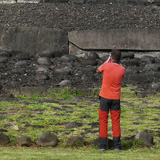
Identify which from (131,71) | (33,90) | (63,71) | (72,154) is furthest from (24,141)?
(131,71)

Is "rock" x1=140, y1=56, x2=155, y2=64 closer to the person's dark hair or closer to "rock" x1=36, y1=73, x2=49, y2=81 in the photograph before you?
"rock" x1=36, y1=73, x2=49, y2=81

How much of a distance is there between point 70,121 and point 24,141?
162cm

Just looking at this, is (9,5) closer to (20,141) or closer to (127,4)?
(127,4)

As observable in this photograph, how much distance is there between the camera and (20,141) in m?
6.87

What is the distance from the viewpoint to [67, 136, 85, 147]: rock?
6852mm

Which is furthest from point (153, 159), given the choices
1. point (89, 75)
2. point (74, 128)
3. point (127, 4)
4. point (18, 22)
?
point (127, 4)

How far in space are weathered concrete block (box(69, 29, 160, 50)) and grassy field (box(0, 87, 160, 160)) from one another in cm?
349

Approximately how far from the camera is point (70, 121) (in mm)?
8359

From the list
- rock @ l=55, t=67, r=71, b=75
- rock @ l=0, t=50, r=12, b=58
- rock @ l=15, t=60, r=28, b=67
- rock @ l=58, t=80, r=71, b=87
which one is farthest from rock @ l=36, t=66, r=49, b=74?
rock @ l=0, t=50, r=12, b=58

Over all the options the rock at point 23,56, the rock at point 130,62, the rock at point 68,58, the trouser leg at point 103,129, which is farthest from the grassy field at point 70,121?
the rock at point 23,56

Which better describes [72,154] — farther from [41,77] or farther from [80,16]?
[80,16]

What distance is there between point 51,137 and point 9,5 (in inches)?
434

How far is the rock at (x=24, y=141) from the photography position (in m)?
6.84

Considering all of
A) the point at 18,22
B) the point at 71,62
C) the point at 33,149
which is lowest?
the point at 33,149
